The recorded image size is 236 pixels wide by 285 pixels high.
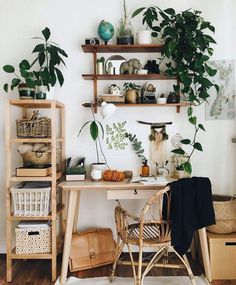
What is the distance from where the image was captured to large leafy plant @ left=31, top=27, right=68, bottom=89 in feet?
8.67

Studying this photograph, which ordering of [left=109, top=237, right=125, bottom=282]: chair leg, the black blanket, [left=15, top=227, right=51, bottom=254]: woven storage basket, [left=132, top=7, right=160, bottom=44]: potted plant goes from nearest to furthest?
the black blanket
[left=109, top=237, right=125, bottom=282]: chair leg
[left=15, top=227, right=51, bottom=254]: woven storage basket
[left=132, top=7, right=160, bottom=44]: potted plant

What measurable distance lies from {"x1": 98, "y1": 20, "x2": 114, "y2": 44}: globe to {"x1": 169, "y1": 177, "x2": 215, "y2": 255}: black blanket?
1464mm

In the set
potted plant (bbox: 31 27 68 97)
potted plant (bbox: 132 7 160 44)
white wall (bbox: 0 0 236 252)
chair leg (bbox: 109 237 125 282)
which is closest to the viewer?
chair leg (bbox: 109 237 125 282)

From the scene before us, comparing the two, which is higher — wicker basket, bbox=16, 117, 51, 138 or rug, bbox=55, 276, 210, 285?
wicker basket, bbox=16, 117, 51, 138

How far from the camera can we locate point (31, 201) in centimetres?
252

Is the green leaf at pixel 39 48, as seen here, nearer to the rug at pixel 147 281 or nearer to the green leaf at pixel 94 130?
the green leaf at pixel 94 130

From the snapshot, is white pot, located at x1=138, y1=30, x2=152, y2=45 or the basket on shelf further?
white pot, located at x1=138, y1=30, x2=152, y2=45

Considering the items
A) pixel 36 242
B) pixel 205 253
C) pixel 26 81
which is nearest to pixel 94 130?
pixel 26 81

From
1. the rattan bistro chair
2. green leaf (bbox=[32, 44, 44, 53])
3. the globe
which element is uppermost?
the globe

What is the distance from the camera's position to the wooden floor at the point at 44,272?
250 centimetres

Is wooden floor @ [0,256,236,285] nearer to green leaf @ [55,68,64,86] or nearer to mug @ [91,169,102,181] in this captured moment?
mug @ [91,169,102,181]

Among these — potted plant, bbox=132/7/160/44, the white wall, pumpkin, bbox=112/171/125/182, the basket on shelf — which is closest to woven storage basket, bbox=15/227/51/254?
the basket on shelf

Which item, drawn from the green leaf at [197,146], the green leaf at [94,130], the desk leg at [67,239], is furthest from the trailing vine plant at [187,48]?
the desk leg at [67,239]

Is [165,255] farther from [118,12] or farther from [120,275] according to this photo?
[118,12]
